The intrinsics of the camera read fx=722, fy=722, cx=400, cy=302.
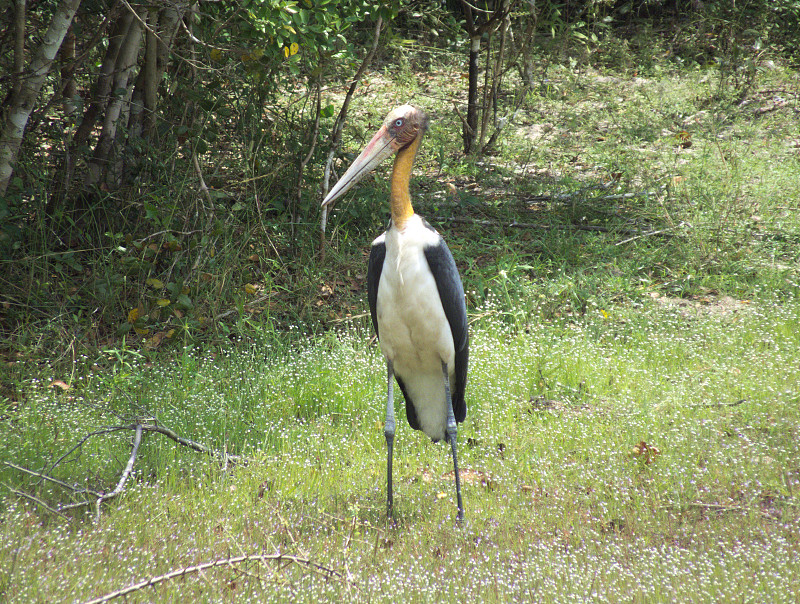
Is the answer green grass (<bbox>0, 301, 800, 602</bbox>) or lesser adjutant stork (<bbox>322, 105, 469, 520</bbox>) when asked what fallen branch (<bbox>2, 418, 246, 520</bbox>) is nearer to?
green grass (<bbox>0, 301, 800, 602</bbox>)

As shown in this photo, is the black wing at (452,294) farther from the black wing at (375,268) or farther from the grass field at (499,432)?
the grass field at (499,432)

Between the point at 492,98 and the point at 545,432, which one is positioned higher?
the point at 492,98

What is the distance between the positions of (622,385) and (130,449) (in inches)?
116

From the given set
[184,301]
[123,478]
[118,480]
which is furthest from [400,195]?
[184,301]

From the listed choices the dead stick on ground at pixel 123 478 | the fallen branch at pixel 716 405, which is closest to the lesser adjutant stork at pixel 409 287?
the dead stick on ground at pixel 123 478

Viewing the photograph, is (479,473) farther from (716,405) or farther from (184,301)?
(184,301)

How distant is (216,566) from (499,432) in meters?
1.97

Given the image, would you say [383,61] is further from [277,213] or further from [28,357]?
[28,357]

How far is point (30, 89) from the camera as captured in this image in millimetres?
4766

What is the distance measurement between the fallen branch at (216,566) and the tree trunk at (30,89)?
3.48 meters

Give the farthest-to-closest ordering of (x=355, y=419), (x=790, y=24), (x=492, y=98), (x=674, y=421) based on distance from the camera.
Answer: (x=790, y=24) → (x=492, y=98) → (x=355, y=419) → (x=674, y=421)

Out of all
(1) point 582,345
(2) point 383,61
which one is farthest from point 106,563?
(2) point 383,61

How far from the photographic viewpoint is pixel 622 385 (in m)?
4.57

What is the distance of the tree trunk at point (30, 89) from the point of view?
15.0ft
